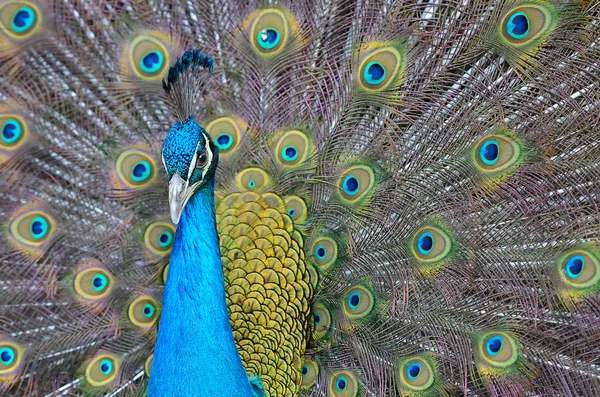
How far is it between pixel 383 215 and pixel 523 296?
0.36 meters

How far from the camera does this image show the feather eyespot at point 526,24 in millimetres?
1290

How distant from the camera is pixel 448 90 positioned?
139cm

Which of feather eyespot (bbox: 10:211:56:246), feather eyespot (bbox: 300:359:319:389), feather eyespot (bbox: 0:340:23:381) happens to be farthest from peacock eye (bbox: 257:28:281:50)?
feather eyespot (bbox: 0:340:23:381)

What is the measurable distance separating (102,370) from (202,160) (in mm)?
746

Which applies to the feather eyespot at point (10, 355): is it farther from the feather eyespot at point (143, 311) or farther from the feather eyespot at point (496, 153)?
the feather eyespot at point (496, 153)

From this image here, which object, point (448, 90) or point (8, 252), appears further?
point (8, 252)

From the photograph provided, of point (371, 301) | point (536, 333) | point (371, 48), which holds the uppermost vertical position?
point (371, 48)

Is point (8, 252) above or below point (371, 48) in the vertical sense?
below

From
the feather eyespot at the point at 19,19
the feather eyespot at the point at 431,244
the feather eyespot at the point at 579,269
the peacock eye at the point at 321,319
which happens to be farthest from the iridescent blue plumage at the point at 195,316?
the feather eyespot at the point at 579,269

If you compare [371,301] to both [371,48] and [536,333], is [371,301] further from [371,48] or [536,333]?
[371,48]

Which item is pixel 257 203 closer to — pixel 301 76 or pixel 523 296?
pixel 301 76

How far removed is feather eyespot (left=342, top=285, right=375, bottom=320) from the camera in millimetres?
1457

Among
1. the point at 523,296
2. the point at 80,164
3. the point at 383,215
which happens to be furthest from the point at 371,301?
the point at 80,164

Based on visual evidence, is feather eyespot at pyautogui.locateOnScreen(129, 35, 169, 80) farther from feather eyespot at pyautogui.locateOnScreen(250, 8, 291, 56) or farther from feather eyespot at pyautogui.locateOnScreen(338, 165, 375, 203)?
feather eyespot at pyautogui.locateOnScreen(338, 165, 375, 203)
